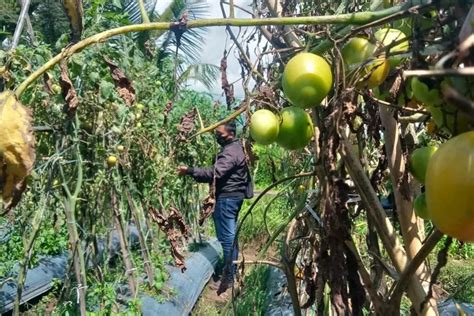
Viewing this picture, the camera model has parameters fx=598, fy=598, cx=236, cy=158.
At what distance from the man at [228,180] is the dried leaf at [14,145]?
156 inches

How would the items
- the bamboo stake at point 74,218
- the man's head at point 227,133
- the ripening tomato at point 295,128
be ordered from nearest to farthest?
the ripening tomato at point 295,128, the bamboo stake at point 74,218, the man's head at point 227,133

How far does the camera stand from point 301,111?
0.68m

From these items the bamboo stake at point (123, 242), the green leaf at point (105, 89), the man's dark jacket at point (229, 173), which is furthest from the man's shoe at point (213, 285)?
A: the green leaf at point (105, 89)

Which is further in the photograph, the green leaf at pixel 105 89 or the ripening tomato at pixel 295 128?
the green leaf at pixel 105 89

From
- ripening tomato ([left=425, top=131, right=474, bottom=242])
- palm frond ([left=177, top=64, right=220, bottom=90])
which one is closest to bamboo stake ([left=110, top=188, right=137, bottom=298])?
ripening tomato ([left=425, top=131, right=474, bottom=242])

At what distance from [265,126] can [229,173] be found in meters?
4.10

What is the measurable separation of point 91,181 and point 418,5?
111 inches

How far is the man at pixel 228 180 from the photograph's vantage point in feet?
15.0

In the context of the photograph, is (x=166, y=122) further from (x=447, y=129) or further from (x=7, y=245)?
(x=447, y=129)

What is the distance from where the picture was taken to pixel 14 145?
479 millimetres

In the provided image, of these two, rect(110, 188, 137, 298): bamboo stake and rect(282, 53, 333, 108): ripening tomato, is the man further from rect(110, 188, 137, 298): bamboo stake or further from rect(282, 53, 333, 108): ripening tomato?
rect(282, 53, 333, 108): ripening tomato

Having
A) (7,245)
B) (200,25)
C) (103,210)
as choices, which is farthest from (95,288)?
(200,25)

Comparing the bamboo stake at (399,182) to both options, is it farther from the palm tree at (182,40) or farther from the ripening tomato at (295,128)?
the palm tree at (182,40)

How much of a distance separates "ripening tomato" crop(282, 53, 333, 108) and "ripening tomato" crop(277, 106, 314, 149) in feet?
0.34
